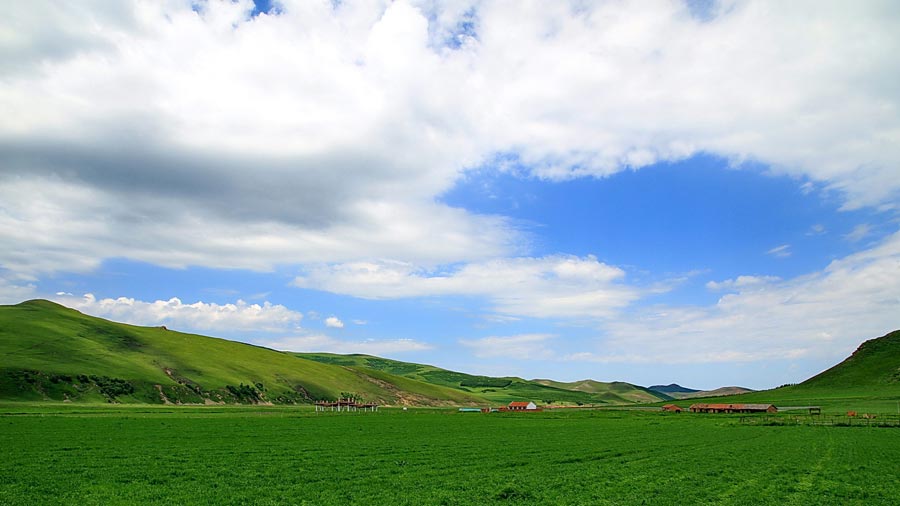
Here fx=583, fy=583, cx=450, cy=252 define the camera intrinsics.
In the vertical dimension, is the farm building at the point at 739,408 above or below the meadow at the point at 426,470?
above

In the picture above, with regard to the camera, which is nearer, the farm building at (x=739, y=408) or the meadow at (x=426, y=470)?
the meadow at (x=426, y=470)

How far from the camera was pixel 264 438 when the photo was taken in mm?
56719

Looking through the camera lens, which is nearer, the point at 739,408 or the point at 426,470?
the point at 426,470

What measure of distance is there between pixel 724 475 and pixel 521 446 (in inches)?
799

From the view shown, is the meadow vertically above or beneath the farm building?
beneath

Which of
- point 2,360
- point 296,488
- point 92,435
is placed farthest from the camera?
point 2,360

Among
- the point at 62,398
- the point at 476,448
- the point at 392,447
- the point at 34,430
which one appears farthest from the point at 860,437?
the point at 62,398

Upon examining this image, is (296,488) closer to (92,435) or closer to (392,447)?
(392,447)

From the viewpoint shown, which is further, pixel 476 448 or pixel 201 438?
pixel 201 438

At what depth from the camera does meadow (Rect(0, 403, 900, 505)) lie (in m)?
27.6

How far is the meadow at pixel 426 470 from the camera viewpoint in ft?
90.4

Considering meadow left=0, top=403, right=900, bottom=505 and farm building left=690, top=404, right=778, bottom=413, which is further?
farm building left=690, top=404, right=778, bottom=413

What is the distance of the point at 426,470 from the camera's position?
118ft

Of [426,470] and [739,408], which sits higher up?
[739,408]
